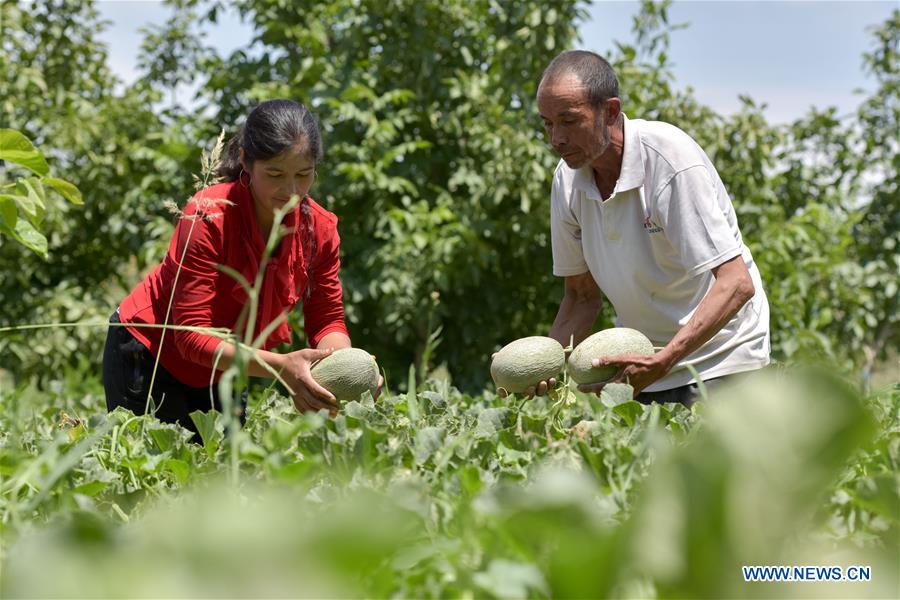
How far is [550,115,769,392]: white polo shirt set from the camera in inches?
133

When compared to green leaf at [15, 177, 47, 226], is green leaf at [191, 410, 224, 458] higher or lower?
lower

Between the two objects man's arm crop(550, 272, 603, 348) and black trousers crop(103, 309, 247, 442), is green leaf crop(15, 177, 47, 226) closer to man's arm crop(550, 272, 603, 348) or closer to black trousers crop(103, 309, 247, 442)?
black trousers crop(103, 309, 247, 442)

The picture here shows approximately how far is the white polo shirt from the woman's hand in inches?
48.8

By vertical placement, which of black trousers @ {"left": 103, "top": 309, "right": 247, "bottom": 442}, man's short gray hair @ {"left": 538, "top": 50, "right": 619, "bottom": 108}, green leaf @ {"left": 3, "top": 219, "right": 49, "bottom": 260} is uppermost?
man's short gray hair @ {"left": 538, "top": 50, "right": 619, "bottom": 108}

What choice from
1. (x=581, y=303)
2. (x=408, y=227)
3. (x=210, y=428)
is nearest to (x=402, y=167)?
(x=408, y=227)

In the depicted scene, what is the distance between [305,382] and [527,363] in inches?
31.2

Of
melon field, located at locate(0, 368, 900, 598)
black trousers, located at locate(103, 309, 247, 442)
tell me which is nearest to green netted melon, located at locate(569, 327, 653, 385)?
black trousers, located at locate(103, 309, 247, 442)

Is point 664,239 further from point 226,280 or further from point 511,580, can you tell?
point 511,580

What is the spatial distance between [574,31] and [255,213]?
4.87 metres

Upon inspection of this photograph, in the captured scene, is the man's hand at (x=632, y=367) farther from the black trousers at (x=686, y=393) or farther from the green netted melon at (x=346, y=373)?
the green netted melon at (x=346, y=373)

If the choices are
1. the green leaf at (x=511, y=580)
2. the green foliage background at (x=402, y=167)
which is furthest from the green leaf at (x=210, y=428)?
the green foliage background at (x=402, y=167)

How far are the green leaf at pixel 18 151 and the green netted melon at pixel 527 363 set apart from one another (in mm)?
1683

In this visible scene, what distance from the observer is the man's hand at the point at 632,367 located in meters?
3.15

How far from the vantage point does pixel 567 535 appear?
0.82 metres
